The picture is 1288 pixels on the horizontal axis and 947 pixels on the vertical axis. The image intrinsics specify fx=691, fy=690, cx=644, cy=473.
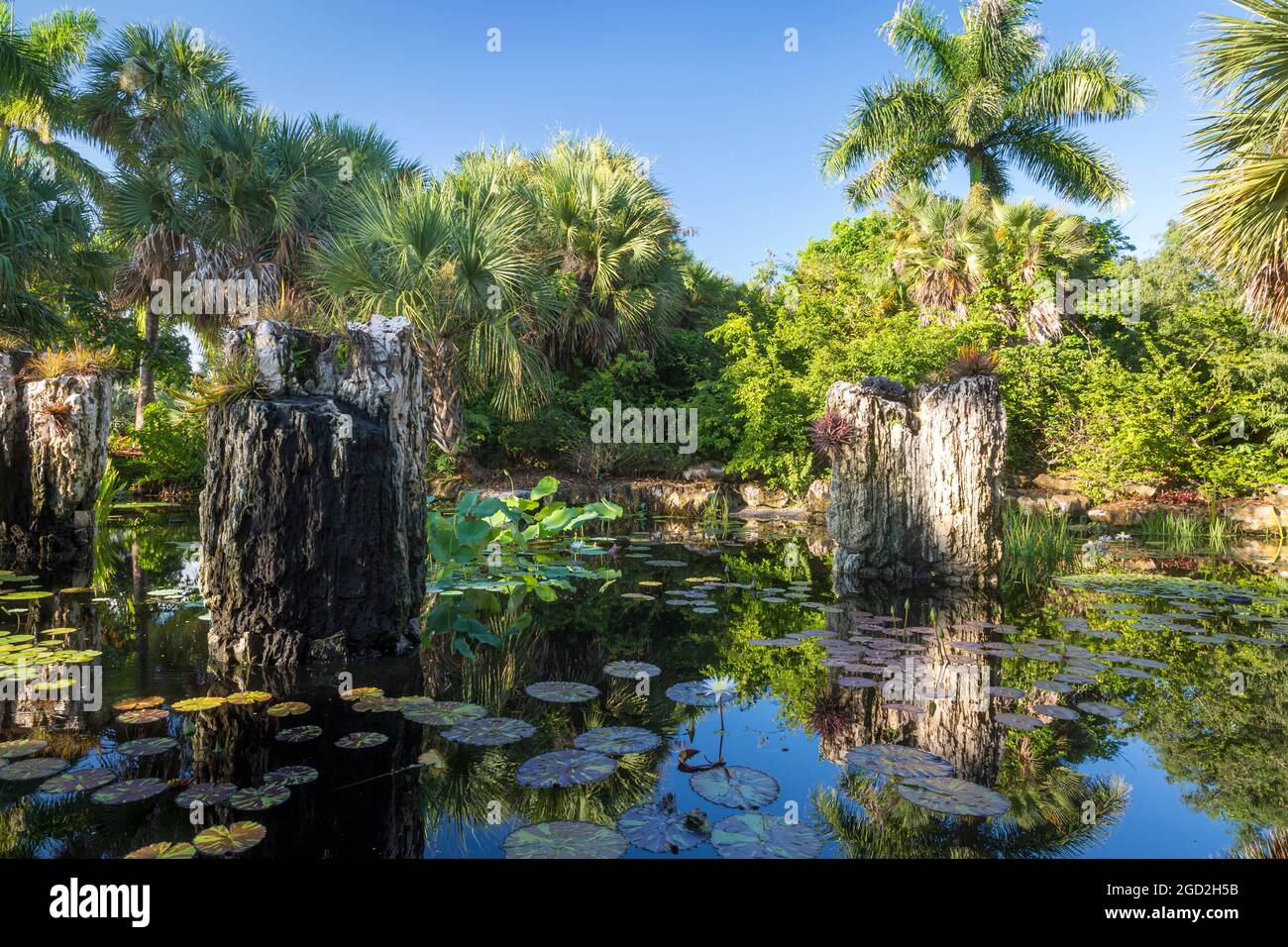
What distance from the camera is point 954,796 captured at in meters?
2.05

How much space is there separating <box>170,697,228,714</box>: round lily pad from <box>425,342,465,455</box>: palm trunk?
905cm

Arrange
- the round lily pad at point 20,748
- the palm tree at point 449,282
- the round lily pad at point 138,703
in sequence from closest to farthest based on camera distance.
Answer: the round lily pad at point 20,748 → the round lily pad at point 138,703 → the palm tree at point 449,282

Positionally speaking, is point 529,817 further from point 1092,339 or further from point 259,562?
point 1092,339

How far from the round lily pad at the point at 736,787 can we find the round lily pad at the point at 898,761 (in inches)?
13.6

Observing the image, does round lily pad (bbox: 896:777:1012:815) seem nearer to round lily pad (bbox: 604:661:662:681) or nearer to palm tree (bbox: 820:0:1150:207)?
round lily pad (bbox: 604:661:662:681)

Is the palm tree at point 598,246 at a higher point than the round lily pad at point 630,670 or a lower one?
higher

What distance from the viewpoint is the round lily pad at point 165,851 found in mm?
1673

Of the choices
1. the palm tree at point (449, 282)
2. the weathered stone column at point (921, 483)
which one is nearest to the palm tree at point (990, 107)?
the palm tree at point (449, 282)

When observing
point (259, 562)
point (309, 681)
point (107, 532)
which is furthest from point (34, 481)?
point (309, 681)

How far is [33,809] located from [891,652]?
3419 millimetres

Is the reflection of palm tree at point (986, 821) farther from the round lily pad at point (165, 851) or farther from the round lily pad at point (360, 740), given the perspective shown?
the round lily pad at point (165, 851)

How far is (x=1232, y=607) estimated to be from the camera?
479cm

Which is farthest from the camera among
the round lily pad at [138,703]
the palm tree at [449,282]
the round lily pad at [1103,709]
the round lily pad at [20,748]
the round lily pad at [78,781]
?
the palm tree at [449,282]

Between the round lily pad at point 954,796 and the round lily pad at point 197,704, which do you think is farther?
the round lily pad at point 197,704
